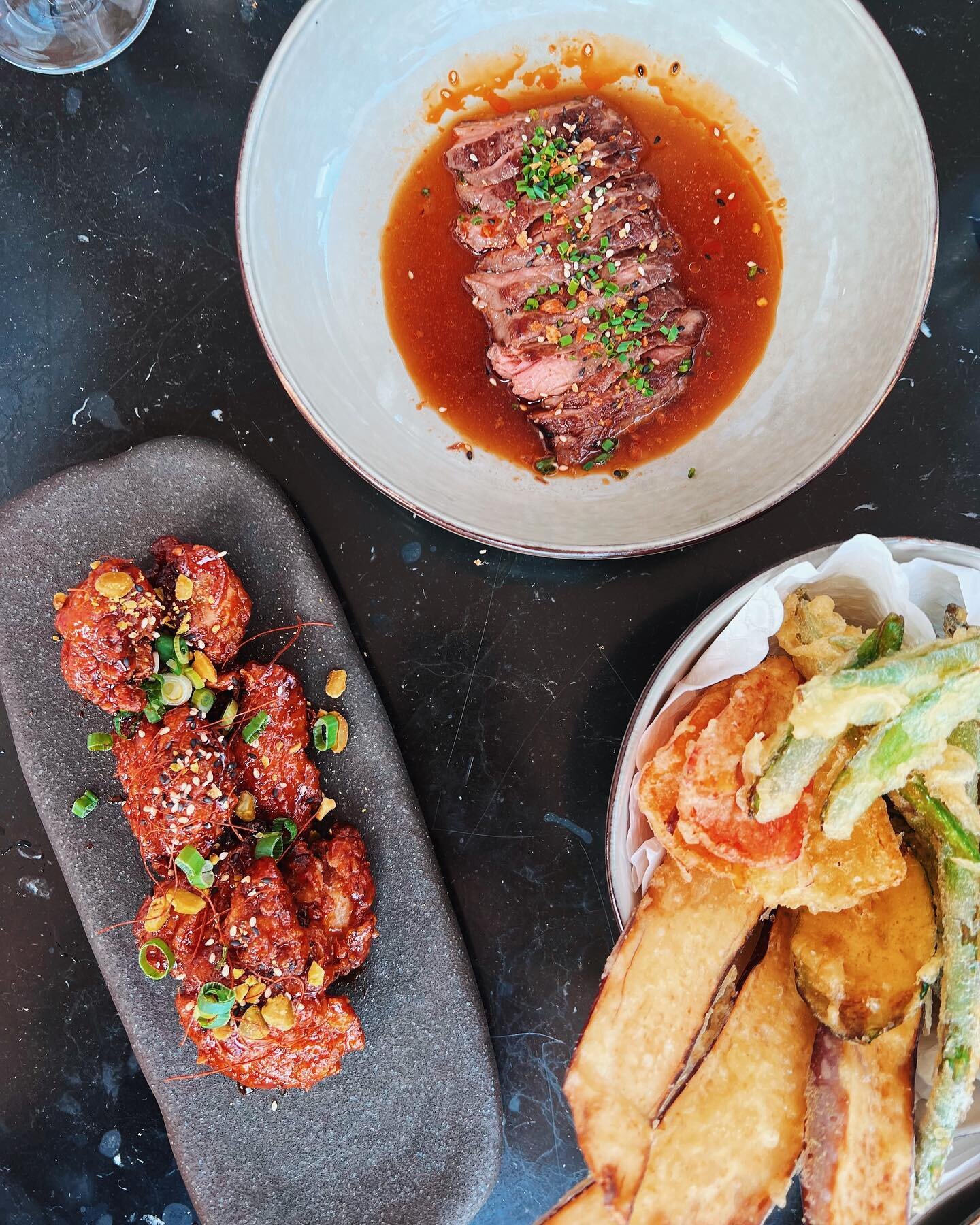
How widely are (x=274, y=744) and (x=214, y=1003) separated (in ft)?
2.28

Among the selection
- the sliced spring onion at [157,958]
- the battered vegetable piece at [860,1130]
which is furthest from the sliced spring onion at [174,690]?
the battered vegetable piece at [860,1130]

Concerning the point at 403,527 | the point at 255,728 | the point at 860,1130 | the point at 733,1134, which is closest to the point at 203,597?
the point at 255,728

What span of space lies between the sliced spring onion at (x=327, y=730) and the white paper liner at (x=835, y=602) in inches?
35.5

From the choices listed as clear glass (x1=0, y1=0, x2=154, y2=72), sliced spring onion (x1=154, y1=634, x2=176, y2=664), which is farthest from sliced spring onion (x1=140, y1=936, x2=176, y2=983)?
clear glass (x1=0, y1=0, x2=154, y2=72)

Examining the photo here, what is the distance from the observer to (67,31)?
282 cm

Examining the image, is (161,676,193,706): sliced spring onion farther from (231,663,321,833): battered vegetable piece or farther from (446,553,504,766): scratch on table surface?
(446,553,504,766): scratch on table surface

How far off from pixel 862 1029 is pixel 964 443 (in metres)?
1.85

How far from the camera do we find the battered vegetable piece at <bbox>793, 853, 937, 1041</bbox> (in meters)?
1.77

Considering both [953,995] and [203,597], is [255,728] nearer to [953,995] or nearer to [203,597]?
[203,597]

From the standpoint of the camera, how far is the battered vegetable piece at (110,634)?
2.39 meters

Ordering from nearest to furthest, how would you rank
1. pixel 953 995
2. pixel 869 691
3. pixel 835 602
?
pixel 869 691 → pixel 953 995 → pixel 835 602

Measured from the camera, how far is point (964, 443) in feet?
9.12

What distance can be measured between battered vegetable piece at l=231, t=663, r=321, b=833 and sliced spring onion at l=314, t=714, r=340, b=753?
0.15 ft

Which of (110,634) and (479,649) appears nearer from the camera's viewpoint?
(110,634)
